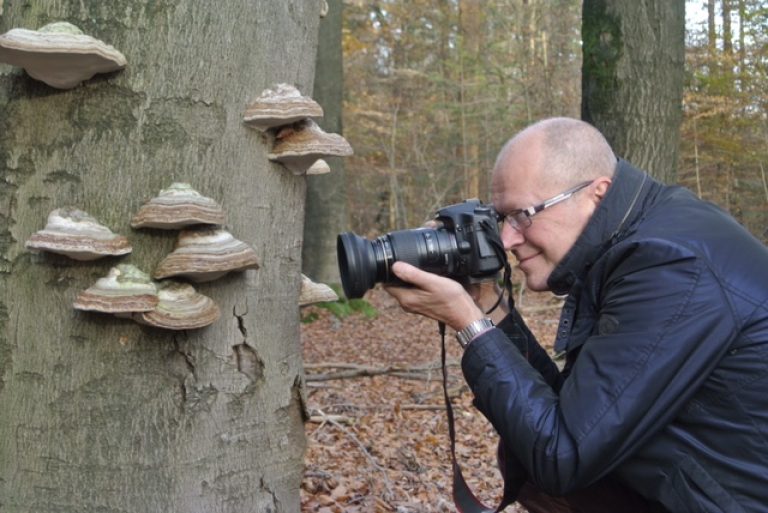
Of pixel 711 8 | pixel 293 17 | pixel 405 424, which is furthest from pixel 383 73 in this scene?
pixel 293 17

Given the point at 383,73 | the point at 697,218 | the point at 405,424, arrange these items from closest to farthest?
the point at 697,218, the point at 405,424, the point at 383,73

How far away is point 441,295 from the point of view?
2383 mm

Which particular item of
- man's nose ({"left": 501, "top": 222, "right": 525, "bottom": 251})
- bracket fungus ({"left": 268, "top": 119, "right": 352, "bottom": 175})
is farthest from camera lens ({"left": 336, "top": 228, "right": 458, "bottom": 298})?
bracket fungus ({"left": 268, "top": 119, "right": 352, "bottom": 175})

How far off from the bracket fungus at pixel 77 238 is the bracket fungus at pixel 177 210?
3.2 inches

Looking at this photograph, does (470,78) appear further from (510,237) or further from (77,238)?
(77,238)

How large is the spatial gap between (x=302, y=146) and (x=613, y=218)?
3.64 ft

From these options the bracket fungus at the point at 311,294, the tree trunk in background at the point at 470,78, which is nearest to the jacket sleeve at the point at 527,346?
the bracket fungus at the point at 311,294

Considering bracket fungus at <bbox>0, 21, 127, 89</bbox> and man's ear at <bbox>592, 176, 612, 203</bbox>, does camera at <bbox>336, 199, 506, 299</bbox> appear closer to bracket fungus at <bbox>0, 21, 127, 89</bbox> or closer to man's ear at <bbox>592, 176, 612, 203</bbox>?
man's ear at <bbox>592, 176, 612, 203</bbox>

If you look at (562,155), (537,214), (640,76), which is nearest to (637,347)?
(537,214)

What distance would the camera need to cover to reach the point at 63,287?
1800mm

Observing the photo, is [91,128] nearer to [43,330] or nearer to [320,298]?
[43,330]

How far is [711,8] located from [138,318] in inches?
840

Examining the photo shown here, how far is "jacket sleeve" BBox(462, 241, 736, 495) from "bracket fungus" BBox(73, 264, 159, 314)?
1.16 m

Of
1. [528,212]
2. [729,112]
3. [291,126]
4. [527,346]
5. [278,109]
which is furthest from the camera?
[729,112]
